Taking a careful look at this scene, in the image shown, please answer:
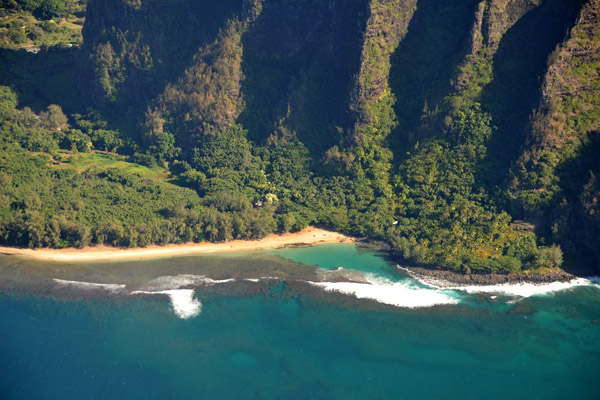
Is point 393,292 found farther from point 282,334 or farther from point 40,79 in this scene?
point 40,79

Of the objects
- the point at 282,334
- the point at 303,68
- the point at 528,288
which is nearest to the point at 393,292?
the point at 282,334

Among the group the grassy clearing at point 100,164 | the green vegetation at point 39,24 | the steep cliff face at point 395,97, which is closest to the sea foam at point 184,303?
the steep cliff face at point 395,97

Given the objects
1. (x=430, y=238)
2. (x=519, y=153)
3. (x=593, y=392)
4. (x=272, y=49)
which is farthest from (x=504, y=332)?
(x=272, y=49)

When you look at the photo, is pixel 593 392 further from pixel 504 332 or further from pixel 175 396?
pixel 175 396

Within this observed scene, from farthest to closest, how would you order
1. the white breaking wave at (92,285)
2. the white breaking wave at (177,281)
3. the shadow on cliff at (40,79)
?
the shadow on cliff at (40,79) → the white breaking wave at (177,281) → the white breaking wave at (92,285)

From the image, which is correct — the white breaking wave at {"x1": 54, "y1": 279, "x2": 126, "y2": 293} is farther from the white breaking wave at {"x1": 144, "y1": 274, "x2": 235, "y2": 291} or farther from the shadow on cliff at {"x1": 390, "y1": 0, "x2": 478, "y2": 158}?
the shadow on cliff at {"x1": 390, "y1": 0, "x2": 478, "y2": 158}

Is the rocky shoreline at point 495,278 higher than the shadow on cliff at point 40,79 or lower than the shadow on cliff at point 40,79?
lower

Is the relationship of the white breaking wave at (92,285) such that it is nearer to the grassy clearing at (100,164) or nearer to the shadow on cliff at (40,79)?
the grassy clearing at (100,164)
